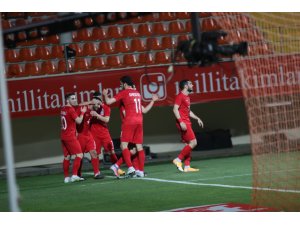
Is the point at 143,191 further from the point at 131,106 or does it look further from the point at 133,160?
the point at 133,160

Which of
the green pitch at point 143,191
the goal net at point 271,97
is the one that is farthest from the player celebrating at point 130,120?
the goal net at point 271,97

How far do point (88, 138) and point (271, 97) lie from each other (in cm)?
386

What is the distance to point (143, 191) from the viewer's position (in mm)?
14305

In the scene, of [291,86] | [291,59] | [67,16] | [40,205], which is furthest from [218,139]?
[67,16]

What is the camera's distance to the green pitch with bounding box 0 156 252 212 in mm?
12675

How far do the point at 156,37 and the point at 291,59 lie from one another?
686 centimetres

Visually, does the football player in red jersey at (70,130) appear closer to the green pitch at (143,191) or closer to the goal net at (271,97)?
the green pitch at (143,191)

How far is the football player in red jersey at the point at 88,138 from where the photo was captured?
55.1 feet

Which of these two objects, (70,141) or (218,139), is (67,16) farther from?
(218,139)

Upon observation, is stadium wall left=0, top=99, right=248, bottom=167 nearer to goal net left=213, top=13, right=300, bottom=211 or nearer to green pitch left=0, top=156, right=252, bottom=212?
green pitch left=0, top=156, right=252, bottom=212

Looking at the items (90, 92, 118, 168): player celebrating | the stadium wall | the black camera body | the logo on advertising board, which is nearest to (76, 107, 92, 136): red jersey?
(90, 92, 118, 168): player celebrating

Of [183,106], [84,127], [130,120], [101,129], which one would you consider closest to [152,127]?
[101,129]

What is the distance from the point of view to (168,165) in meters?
19.5

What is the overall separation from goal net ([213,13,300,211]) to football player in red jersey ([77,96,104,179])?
316 centimetres
